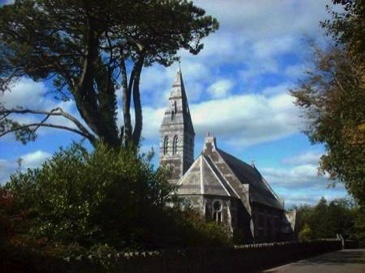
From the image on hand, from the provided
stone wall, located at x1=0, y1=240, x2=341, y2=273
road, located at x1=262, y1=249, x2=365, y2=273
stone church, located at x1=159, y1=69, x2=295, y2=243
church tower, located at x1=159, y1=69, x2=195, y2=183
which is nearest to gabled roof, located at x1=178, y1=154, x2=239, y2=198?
stone church, located at x1=159, y1=69, x2=295, y2=243

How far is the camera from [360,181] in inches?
881

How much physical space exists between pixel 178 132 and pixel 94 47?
75.8 meters

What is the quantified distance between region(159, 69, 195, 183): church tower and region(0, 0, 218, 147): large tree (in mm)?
68117

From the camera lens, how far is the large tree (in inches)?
1062

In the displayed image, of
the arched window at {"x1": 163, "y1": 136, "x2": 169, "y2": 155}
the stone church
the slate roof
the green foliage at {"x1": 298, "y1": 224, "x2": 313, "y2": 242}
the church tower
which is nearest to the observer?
the stone church

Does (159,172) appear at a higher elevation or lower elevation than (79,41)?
lower

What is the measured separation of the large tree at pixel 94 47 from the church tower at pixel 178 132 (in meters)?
68.1

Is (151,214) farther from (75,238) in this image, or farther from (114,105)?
(114,105)

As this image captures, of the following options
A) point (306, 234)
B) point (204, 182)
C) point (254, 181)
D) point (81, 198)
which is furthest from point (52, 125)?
point (306, 234)

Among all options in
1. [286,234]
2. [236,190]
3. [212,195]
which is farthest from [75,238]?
[286,234]

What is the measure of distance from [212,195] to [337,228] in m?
36.1

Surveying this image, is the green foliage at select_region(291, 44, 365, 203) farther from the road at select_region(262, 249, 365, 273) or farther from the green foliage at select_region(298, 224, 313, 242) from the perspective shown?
the green foliage at select_region(298, 224, 313, 242)

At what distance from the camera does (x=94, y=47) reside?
28984mm

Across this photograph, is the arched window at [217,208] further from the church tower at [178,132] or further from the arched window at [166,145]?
the arched window at [166,145]
